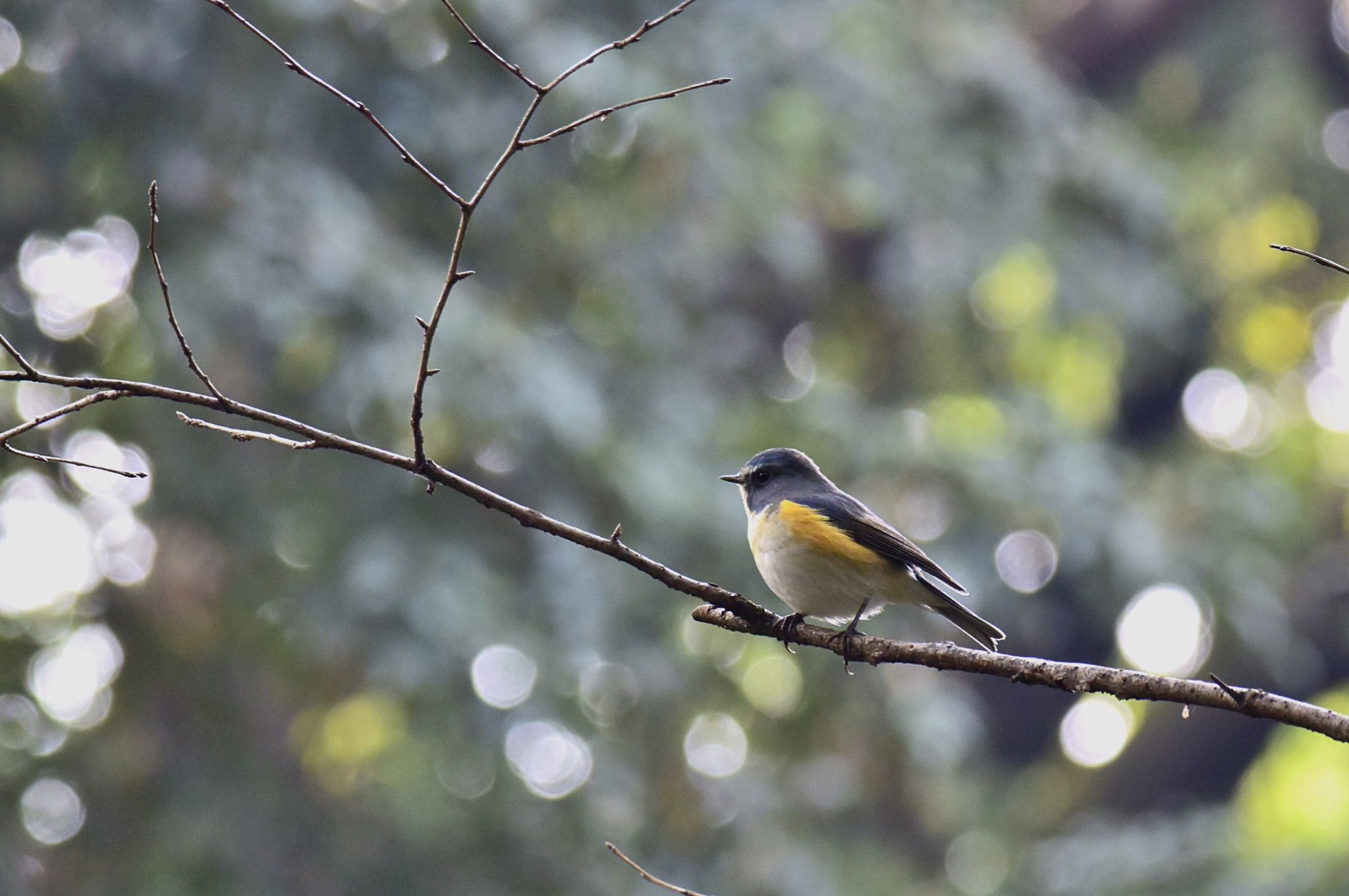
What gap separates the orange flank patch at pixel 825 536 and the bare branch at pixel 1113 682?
3.38 feet

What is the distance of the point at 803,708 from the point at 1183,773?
5.44 m

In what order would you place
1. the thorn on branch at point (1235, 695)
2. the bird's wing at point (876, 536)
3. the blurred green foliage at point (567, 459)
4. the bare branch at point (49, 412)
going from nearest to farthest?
the thorn on branch at point (1235, 695), the bare branch at point (49, 412), the bird's wing at point (876, 536), the blurred green foliage at point (567, 459)

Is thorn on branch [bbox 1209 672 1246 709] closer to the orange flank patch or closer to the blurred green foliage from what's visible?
the orange flank patch

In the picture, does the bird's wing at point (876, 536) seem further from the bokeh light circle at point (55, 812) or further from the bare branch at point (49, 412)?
the bokeh light circle at point (55, 812)

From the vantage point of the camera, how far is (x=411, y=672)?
5660 millimetres

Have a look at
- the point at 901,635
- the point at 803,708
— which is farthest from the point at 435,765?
the point at 901,635

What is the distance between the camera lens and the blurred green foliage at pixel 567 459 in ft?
18.9

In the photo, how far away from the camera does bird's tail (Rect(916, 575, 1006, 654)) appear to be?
3453 millimetres

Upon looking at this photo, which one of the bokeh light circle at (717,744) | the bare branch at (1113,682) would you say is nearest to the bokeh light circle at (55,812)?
the bokeh light circle at (717,744)

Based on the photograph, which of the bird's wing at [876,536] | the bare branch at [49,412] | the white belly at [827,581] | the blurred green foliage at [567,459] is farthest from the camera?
the blurred green foliage at [567,459]

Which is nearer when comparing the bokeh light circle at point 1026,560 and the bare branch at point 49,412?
the bare branch at point 49,412

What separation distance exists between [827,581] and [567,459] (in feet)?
9.33

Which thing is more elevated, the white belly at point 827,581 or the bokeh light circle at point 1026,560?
the bokeh light circle at point 1026,560

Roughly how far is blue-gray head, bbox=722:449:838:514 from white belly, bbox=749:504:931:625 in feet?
1.28
